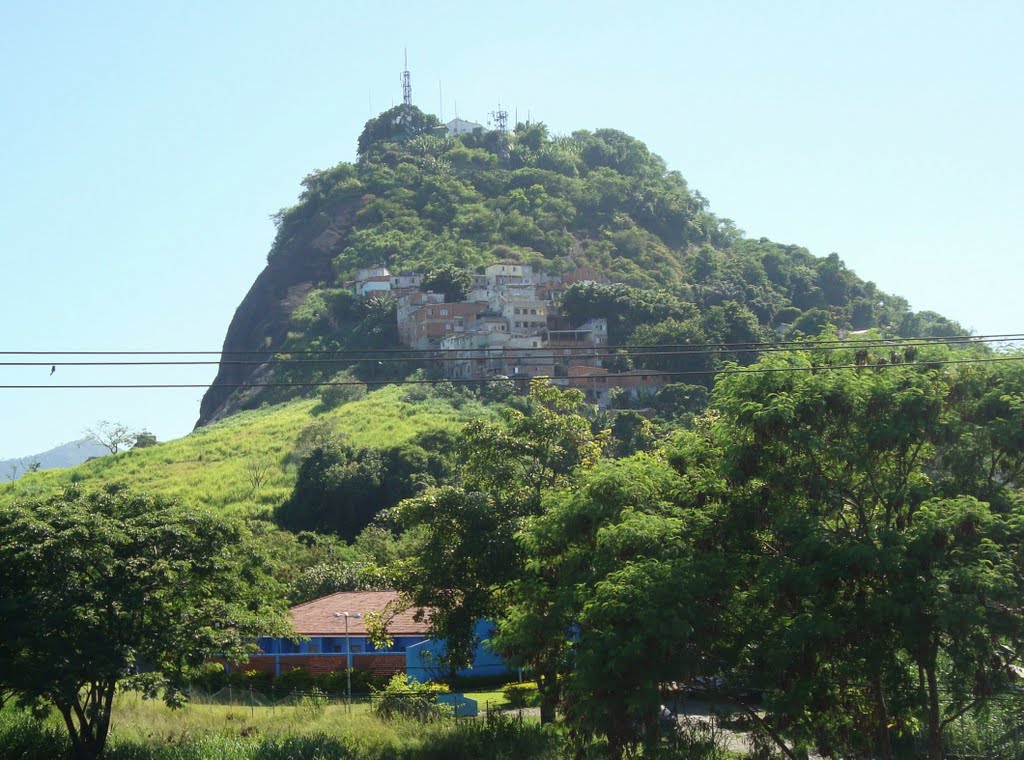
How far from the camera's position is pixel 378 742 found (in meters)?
24.0

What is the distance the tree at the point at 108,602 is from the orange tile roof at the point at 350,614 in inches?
409

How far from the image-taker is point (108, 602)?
24.2 m

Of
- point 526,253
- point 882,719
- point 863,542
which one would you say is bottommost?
point 882,719

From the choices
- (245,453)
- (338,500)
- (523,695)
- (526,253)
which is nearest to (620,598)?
(523,695)

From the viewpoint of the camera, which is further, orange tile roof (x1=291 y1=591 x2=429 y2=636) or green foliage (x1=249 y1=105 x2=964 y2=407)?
green foliage (x1=249 y1=105 x2=964 y2=407)

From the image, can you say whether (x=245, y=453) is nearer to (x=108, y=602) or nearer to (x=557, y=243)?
(x=557, y=243)

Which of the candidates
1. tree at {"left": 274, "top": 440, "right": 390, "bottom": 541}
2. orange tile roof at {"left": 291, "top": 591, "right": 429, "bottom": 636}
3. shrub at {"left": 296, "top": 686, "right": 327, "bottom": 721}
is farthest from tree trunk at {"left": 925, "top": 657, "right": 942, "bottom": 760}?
tree at {"left": 274, "top": 440, "right": 390, "bottom": 541}

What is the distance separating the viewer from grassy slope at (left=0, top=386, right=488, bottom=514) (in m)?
75.9

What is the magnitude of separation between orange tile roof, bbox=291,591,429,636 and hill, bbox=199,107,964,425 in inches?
2221

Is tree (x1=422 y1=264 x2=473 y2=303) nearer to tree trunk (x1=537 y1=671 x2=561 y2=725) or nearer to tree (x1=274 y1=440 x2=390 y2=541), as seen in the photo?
tree (x1=274 y1=440 x2=390 y2=541)

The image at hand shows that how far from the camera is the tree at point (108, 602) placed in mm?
23375

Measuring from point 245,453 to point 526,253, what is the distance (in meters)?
50.9

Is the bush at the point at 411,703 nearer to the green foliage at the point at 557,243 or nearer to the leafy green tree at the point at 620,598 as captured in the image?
the leafy green tree at the point at 620,598

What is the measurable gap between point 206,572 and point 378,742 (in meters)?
5.37
